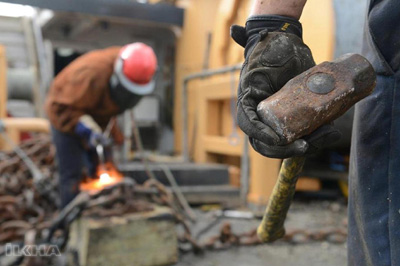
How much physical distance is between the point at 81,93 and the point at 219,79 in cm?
229

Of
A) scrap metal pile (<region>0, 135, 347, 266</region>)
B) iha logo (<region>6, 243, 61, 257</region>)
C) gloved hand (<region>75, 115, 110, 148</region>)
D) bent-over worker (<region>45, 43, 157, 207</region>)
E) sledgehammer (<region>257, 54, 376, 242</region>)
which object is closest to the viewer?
sledgehammer (<region>257, 54, 376, 242</region>)

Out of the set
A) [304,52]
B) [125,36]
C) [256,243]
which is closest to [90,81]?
[256,243]

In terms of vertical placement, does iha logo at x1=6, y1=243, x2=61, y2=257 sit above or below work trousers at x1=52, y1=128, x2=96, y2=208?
below

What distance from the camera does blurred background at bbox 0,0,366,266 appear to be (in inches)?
129

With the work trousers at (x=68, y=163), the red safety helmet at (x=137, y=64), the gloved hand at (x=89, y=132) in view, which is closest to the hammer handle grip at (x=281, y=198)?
the gloved hand at (x=89, y=132)

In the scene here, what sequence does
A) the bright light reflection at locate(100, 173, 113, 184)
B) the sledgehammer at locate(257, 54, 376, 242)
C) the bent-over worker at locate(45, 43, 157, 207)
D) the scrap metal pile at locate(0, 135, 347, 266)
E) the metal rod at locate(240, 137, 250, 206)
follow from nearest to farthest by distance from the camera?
1. the sledgehammer at locate(257, 54, 376, 242)
2. the scrap metal pile at locate(0, 135, 347, 266)
3. the bent-over worker at locate(45, 43, 157, 207)
4. the bright light reflection at locate(100, 173, 113, 184)
5. the metal rod at locate(240, 137, 250, 206)

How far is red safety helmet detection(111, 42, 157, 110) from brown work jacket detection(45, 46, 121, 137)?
87 mm

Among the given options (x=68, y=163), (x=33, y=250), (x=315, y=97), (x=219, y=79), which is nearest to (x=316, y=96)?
(x=315, y=97)

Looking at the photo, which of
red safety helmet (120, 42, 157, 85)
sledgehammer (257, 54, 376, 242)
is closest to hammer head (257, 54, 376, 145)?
sledgehammer (257, 54, 376, 242)

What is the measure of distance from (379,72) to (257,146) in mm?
392

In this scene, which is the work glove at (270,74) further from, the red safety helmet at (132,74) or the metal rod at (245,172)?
the metal rod at (245,172)

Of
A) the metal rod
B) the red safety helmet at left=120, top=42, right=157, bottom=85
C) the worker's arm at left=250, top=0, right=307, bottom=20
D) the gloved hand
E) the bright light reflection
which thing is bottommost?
the metal rod

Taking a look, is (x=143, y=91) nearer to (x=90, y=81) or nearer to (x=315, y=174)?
(x=90, y=81)

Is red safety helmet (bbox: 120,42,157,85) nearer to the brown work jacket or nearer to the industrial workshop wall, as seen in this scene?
the brown work jacket
